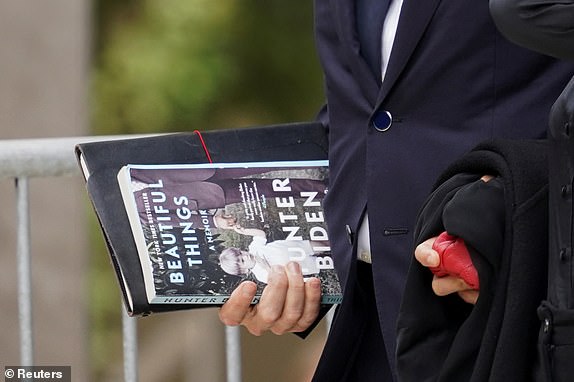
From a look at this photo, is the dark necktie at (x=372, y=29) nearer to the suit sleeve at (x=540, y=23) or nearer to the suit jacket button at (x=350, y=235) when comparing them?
the suit jacket button at (x=350, y=235)

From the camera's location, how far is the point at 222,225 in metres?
2.30

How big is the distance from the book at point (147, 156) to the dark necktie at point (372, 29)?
287mm

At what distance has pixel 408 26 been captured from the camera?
2.03 m

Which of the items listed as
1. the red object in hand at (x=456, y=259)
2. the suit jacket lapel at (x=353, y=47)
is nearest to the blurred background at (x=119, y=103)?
the suit jacket lapel at (x=353, y=47)

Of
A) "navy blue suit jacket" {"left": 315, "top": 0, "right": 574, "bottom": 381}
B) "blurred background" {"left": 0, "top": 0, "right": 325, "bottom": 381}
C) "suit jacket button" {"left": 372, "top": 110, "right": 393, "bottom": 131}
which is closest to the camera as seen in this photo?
"navy blue suit jacket" {"left": 315, "top": 0, "right": 574, "bottom": 381}

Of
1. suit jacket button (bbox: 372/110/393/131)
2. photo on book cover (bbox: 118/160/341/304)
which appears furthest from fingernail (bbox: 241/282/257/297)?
suit jacket button (bbox: 372/110/393/131)

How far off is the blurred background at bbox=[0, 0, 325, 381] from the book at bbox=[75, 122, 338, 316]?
56.5 inches

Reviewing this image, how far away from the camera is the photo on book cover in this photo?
2.26 meters

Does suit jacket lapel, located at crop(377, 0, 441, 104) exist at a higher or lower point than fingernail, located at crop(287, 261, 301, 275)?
higher

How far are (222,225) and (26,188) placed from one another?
74cm

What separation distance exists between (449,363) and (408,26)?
1.82ft

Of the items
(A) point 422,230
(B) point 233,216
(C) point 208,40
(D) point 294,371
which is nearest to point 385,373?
(B) point 233,216

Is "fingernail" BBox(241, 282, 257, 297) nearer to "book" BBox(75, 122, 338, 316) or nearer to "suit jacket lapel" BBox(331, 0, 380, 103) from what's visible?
"book" BBox(75, 122, 338, 316)

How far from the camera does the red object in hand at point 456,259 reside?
172 cm
